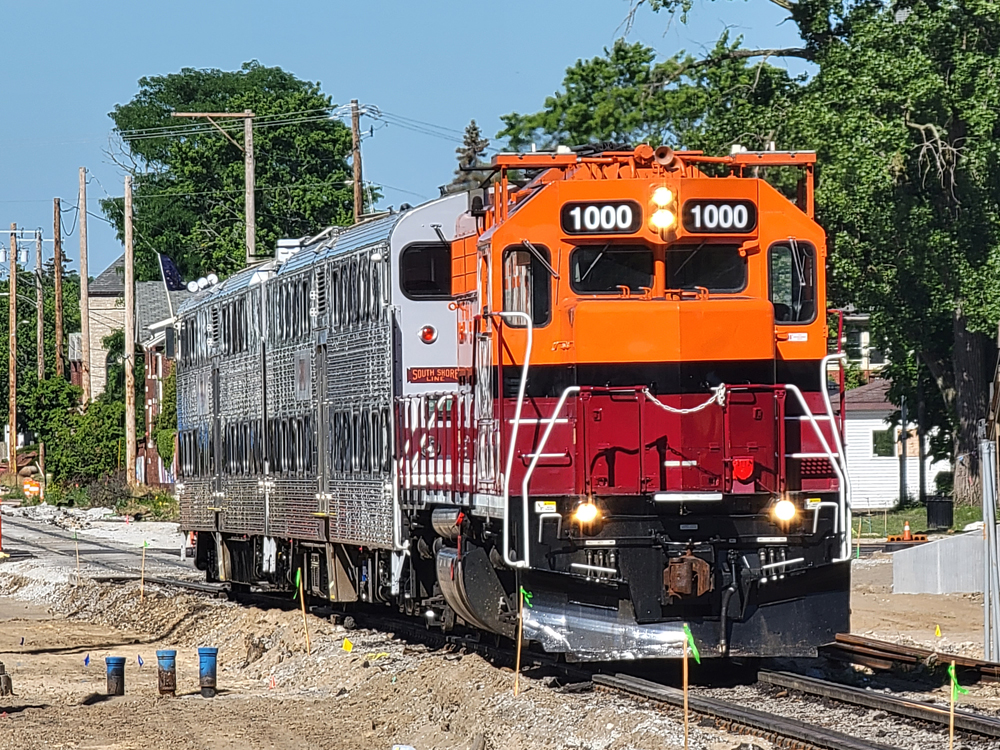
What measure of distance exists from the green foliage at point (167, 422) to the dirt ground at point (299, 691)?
41660 mm

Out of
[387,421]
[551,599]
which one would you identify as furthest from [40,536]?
[551,599]

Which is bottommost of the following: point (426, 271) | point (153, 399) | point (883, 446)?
point (883, 446)

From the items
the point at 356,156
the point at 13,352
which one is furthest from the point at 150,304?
the point at 356,156

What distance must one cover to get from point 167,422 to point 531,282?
55.8m

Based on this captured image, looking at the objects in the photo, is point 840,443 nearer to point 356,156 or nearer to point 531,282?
point 531,282

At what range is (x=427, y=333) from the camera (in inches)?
658

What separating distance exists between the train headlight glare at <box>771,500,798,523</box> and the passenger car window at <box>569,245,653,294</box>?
203 centimetres

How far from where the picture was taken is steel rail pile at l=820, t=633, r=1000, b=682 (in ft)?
46.2

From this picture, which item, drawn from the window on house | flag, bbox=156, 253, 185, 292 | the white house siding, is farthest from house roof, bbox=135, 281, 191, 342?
the window on house

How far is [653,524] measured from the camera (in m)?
13.1

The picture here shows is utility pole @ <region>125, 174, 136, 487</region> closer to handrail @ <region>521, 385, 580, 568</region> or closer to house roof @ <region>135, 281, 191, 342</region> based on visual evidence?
house roof @ <region>135, 281, 191, 342</region>

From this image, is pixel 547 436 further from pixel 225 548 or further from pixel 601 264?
pixel 225 548

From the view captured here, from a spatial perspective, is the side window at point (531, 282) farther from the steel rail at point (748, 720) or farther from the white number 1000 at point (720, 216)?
the steel rail at point (748, 720)

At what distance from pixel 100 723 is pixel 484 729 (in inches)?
148
